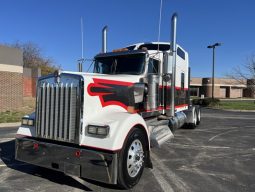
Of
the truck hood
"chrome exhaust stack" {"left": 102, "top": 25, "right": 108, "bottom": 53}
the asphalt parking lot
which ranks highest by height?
"chrome exhaust stack" {"left": 102, "top": 25, "right": 108, "bottom": 53}

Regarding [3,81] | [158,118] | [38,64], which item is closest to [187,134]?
[158,118]

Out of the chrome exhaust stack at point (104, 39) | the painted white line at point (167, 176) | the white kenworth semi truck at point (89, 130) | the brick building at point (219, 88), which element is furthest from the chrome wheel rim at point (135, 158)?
the brick building at point (219, 88)

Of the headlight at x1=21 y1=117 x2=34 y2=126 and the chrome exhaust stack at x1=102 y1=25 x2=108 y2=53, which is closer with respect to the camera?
the headlight at x1=21 y1=117 x2=34 y2=126

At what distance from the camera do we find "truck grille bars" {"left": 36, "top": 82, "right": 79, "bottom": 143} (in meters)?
4.86

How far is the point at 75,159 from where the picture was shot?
4641 mm

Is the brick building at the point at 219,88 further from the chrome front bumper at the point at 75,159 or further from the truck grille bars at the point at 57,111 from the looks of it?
the chrome front bumper at the point at 75,159

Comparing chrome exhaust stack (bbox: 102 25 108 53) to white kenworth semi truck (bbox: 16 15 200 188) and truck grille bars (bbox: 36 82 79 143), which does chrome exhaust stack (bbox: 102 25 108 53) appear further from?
truck grille bars (bbox: 36 82 79 143)

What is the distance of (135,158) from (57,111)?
1623mm

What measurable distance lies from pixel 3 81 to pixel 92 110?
17.4 metres

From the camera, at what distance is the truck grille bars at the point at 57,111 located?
4855 millimetres

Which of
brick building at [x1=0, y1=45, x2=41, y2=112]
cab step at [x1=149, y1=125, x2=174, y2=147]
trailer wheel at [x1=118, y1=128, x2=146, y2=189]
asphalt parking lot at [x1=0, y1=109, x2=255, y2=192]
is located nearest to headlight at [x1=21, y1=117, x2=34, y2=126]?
asphalt parking lot at [x1=0, y1=109, x2=255, y2=192]

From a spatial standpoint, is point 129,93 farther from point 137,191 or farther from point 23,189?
point 23,189

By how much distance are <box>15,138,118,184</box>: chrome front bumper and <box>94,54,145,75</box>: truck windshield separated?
2.85 meters

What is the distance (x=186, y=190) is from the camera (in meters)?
4.96
